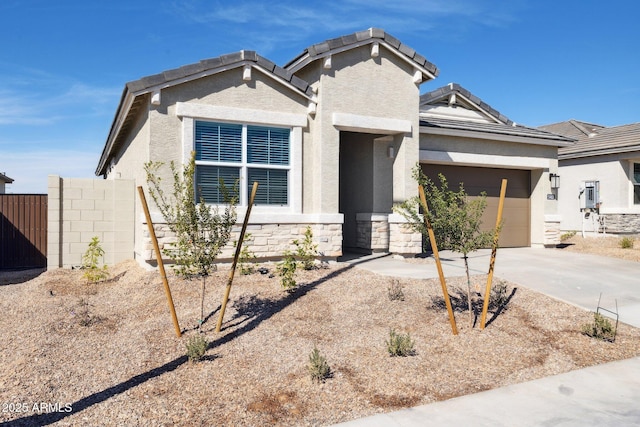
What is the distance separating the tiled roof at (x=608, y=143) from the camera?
18172 millimetres

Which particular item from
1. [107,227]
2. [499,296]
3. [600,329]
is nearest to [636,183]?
[499,296]

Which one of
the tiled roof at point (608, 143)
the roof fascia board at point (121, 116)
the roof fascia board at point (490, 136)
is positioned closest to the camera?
the roof fascia board at point (121, 116)

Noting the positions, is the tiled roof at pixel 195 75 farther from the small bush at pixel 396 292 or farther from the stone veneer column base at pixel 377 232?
the small bush at pixel 396 292

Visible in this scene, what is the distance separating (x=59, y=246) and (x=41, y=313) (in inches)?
164

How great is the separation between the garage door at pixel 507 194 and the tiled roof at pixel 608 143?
5.37m

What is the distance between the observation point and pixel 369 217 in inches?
503

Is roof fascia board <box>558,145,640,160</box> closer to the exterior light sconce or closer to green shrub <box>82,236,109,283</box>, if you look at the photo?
the exterior light sconce

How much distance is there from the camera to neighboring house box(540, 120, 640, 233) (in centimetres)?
1834

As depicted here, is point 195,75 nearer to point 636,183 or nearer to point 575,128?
point 636,183

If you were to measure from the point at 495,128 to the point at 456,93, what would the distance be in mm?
1638

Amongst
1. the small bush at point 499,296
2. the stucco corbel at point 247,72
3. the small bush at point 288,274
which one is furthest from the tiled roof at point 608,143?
the small bush at point 288,274

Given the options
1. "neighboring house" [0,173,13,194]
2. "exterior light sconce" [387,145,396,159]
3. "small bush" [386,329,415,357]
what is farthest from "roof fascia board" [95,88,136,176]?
"neighboring house" [0,173,13,194]

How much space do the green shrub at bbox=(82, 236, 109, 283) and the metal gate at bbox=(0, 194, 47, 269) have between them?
8.46ft

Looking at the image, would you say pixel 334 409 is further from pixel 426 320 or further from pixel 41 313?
pixel 41 313
